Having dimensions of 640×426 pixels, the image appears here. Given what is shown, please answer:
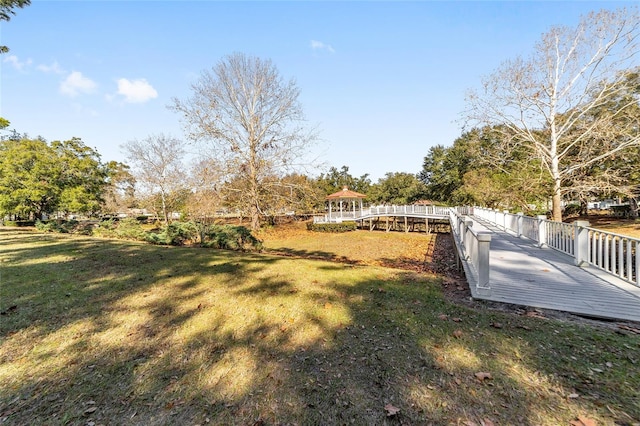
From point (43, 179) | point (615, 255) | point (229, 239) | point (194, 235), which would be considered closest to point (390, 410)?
point (615, 255)

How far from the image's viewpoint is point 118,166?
38.2 meters

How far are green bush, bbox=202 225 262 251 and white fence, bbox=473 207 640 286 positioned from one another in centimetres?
971

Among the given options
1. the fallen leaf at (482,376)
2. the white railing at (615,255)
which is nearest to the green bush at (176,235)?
the fallen leaf at (482,376)

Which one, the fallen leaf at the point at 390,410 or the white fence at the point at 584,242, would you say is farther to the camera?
the white fence at the point at 584,242

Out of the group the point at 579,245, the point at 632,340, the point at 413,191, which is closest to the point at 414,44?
the point at 579,245

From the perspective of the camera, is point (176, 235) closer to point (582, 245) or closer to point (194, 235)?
point (194, 235)

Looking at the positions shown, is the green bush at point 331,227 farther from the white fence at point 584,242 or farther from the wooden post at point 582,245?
the wooden post at point 582,245

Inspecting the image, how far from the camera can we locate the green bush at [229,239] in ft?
35.3

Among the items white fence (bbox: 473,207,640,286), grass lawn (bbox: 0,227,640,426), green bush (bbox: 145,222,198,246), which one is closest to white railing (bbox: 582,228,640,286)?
white fence (bbox: 473,207,640,286)

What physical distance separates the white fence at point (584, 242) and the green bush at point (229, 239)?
9711mm

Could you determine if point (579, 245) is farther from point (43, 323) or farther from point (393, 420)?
point (43, 323)

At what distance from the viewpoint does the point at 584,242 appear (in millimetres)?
5566

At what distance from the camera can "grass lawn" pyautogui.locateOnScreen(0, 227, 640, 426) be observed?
203cm

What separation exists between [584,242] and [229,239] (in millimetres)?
10352
